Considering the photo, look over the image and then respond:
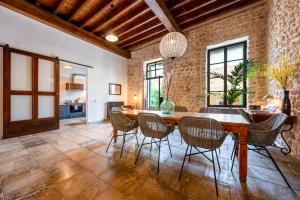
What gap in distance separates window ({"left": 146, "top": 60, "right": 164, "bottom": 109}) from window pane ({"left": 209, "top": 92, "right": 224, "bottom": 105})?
2122 mm

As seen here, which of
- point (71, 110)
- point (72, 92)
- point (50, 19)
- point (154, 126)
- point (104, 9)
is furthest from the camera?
point (72, 92)

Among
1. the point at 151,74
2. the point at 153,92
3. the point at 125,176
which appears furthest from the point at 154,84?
the point at 125,176

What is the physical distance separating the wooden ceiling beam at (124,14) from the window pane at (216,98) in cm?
344

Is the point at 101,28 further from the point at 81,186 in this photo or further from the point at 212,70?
the point at 81,186

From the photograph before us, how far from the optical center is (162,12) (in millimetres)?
3287

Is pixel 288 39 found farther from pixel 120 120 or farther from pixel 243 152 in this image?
pixel 120 120

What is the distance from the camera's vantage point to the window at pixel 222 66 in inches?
152

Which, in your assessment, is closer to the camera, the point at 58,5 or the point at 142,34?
the point at 58,5

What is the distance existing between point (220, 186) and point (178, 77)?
397cm

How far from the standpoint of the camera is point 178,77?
16.1 feet

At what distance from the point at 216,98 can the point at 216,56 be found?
1.44m

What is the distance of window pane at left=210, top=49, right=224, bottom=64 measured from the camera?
4169mm

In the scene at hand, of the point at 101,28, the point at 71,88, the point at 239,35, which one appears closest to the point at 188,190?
the point at 239,35

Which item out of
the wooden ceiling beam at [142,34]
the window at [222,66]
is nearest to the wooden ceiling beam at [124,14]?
the wooden ceiling beam at [142,34]
